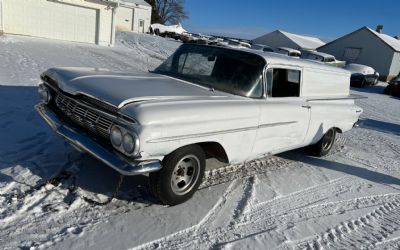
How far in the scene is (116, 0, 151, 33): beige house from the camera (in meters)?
36.8

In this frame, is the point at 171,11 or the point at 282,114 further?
the point at 171,11

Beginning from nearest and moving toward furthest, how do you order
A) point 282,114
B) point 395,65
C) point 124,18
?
point 282,114
point 395,65
point 124,18

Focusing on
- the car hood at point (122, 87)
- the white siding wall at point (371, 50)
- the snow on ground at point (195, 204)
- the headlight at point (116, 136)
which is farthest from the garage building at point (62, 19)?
the white siding wall at point (371, 50)

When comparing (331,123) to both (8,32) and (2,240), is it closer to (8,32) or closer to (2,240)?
(2,240)

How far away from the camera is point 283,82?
16.6 feet

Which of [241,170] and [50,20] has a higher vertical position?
[50,20]

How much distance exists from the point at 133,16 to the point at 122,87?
36189 mm

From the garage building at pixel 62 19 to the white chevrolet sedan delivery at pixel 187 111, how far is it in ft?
50.9

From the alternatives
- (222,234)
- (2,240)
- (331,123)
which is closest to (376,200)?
(331,123)

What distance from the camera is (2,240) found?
3041 millimetres

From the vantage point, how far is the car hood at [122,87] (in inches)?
143

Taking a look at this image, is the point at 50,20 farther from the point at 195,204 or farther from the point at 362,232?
the point at 362,232

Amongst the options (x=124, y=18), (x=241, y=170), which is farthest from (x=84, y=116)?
(x=124, y=18)

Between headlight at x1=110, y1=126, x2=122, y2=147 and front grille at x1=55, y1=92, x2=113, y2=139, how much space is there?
0.09 meters
